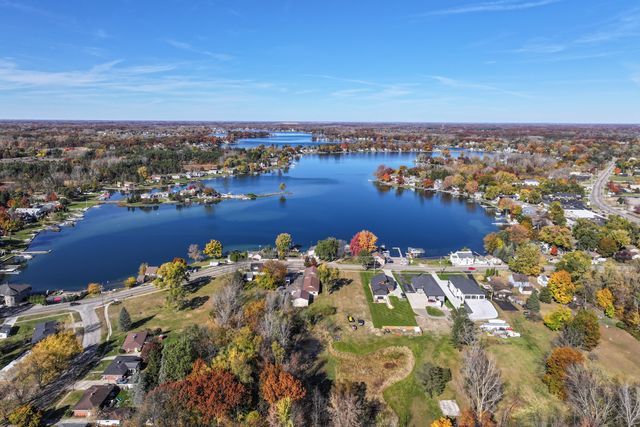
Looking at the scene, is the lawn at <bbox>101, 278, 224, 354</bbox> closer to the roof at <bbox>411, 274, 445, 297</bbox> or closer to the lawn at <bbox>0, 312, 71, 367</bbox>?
the lawn at <bbox>0, 312, 71, 367</bbox>

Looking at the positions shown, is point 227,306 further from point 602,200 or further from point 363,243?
point 602,200

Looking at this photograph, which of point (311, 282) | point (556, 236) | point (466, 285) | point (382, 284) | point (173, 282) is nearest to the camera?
point (173, 282)

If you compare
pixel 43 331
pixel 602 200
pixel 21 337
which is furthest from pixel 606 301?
pixel 602 200

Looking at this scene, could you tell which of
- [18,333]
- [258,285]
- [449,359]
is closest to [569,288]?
[449,359]

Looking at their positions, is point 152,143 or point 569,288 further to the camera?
point 152,143

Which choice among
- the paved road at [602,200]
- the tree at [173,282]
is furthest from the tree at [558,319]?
the paved road at [602,200]

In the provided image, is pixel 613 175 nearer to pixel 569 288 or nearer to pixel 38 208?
pixel 569 288
